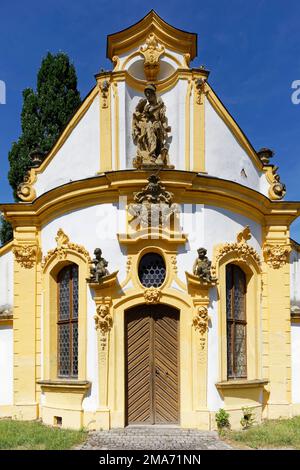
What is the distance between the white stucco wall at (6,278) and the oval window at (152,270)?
14.1 feet

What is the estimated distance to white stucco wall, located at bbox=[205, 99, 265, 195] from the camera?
12992 millimetres

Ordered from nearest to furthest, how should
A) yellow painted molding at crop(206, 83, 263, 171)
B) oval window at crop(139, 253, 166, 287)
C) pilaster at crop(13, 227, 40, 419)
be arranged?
oval window at crop(139, 253, 166, 287), pilaster at crop(13, 227, 40, 419), yellow painted molding at crop(206, 83, 263, 171)

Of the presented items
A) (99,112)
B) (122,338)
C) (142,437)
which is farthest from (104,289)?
(99,112)

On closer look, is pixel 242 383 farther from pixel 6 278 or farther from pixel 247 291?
pixel 6 278

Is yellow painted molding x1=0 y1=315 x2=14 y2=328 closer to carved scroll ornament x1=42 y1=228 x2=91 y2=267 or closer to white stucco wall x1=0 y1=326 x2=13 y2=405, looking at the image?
white stucco wall x1=0 y1=326 x2=13 y2=405

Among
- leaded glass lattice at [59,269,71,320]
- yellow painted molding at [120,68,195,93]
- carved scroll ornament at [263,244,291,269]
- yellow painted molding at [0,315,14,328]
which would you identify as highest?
yellow painted molding at [120,68,195,93]

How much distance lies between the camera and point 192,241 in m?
12.2

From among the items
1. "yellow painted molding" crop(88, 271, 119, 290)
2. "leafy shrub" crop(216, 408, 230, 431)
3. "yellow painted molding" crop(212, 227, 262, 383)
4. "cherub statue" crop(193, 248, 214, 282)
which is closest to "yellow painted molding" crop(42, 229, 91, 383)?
"yellow painted molding" crop(88, 271, 119, 290)

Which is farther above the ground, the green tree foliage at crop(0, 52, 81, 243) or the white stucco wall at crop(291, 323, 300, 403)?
the green tree foliage at crop(0, 52, 81, 243)

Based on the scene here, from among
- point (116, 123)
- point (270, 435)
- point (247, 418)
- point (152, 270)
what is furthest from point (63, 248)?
point (270, 435)

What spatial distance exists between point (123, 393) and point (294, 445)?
3.65 metres

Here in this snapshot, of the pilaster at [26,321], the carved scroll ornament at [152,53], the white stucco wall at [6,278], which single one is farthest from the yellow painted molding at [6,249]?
the carved scroll ornament at [152,53]

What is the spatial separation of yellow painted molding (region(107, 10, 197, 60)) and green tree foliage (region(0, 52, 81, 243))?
7.68m

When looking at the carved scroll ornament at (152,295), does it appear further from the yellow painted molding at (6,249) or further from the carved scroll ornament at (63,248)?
the yellow painted molding at (6,249)
